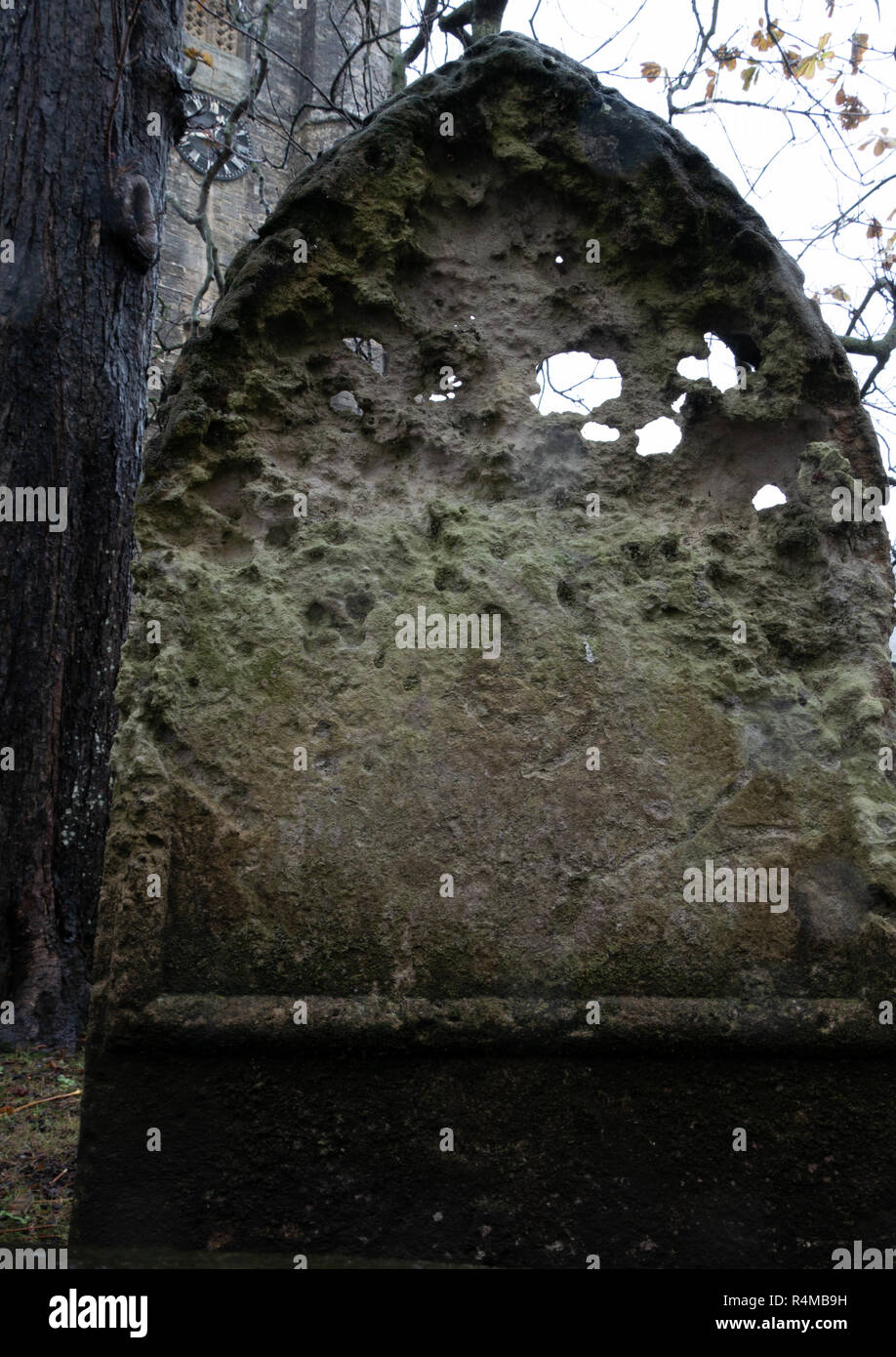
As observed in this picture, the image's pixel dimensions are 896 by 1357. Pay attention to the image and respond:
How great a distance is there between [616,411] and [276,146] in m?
14.9

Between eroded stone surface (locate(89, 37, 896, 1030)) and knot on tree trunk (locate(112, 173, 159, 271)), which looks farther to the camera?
knot on tree trunk (locate(112, 173, 159, 271))

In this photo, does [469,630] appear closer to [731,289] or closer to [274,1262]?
[731,289]

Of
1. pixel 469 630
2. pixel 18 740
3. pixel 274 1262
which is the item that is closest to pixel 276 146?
pixel 18 740

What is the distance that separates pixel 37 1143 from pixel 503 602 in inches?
84.9

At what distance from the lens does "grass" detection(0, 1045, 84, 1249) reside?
2.71 meters

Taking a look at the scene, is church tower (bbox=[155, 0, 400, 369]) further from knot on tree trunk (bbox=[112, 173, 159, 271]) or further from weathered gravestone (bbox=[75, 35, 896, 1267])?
weathered gravestone (bbox=[75, 35, 896, 1267])

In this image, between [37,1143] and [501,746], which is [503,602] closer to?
[501,746]

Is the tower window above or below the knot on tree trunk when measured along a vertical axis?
above

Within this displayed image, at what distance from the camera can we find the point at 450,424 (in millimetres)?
2863

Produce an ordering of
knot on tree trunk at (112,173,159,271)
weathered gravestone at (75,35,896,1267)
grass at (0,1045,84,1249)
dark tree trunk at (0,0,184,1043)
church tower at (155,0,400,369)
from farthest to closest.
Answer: church tower at (155,0,400,369)
knot on tree trunk at (112,173,159,271)
dark tree trunk at (0,0,184,1043)
grass at (0,1045,84,1249)
weathered gravestone at (75,35,896,1267)

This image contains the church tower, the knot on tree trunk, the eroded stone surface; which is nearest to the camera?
the eroded stone surface

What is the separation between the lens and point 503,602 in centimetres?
263

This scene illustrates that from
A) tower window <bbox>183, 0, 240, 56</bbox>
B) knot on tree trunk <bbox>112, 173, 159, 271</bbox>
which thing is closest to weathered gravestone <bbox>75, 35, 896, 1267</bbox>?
knot on tree trunk <bbox>112, 173, 159, 271</bbox>

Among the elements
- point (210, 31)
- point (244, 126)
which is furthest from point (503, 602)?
point (210, 31)
